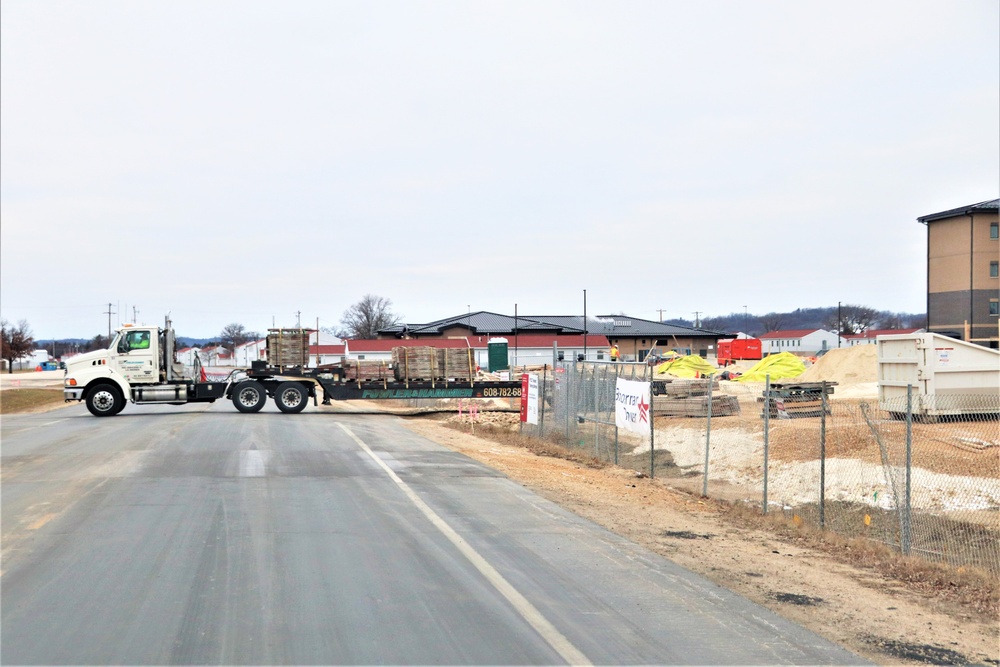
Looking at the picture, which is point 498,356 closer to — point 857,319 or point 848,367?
point 848,367

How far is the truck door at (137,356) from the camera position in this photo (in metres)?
29.8

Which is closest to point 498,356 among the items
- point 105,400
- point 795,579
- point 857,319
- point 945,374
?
point 105,400

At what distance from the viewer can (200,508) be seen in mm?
11469

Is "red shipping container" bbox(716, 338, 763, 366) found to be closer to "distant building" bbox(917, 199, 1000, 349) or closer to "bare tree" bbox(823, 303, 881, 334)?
"distant building" bbox(917, 199, 1000, 349)

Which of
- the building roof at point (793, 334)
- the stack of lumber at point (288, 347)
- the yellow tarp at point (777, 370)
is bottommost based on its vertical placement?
the yellow tarp at point (777, 370)

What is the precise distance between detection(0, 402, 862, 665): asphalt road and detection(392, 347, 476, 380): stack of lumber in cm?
1761

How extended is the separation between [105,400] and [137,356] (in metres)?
1.83

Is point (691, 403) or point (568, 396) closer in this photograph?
point (568, 396)

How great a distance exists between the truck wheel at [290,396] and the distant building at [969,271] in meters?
48.5

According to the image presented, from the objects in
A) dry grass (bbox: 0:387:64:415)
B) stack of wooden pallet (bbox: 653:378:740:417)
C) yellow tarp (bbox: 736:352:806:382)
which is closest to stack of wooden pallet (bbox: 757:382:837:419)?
stack of wooden pallet (bbox: 653:378:740:417)

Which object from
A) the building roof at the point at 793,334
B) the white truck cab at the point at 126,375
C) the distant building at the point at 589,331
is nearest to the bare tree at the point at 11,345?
the distant building at the point at 589,331

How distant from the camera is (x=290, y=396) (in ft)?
102

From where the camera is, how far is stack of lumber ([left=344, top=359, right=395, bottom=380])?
31812mm

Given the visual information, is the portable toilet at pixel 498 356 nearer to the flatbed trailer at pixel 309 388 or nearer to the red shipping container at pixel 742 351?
the flatbed trailer at pixel 309 388
